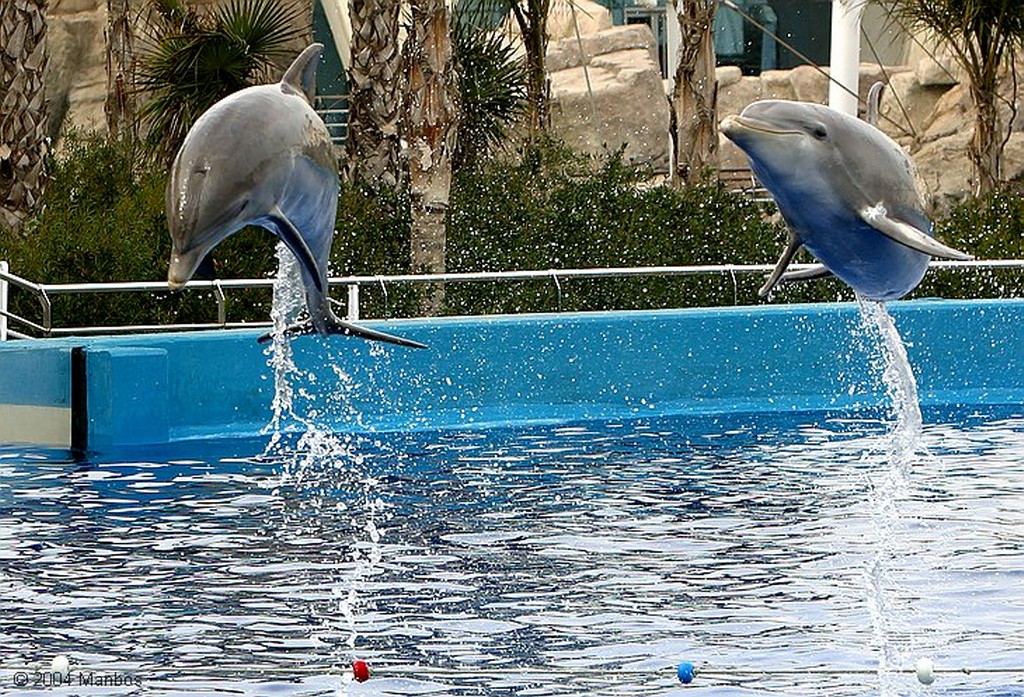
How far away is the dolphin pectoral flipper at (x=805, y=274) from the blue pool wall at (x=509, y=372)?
5346 millimetres

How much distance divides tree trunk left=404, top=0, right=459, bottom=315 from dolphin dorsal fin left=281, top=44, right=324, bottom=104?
834 centimetres

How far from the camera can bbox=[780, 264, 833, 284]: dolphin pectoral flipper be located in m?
6.73

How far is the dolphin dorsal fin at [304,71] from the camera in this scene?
265 inches

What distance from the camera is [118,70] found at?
24922 mm

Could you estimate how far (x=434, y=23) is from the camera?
50.3 feet

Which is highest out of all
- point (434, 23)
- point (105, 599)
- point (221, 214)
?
point (434, 23)

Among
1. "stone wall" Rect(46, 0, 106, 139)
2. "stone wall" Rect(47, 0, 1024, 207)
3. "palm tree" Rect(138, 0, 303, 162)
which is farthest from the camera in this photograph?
"stone wall" Rect(46, 0, 106, 139)

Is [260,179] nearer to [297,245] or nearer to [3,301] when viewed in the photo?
[297,245]

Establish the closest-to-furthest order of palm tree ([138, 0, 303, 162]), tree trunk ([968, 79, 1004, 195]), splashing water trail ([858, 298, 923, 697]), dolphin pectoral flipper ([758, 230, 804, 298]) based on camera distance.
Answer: dolphin pectoral flipper ([758, 230, 804, 298]) → splashing water trail ([858, 298, 923, 697]) → palm tree ([138, 0, 303, 162]) → tree trunk ([968, 79, 1004, 195])

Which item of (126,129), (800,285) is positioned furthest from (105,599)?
(126,129)

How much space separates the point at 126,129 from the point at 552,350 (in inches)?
351

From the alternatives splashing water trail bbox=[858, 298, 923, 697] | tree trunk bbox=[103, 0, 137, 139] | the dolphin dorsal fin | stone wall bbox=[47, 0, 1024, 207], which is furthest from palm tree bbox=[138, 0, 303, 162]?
the dolphin dorsal fin

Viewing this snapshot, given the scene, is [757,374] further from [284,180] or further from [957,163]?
[957,163]

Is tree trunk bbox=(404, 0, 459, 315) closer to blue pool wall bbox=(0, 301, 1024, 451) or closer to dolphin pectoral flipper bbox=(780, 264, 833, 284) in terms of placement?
blue pool wall bbox=(0, 301, 1024, 451)
